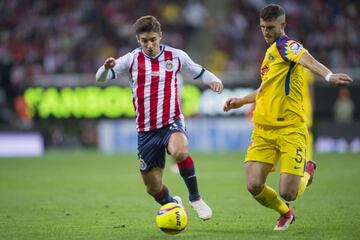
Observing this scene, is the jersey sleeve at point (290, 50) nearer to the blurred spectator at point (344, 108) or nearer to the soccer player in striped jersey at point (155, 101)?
the soccer player in striped jersey at point (155, 101)

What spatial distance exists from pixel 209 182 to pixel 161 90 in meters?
6.46

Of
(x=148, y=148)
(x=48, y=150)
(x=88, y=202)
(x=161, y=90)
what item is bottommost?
(x=48, y=150)

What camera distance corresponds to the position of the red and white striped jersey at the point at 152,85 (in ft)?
26.0

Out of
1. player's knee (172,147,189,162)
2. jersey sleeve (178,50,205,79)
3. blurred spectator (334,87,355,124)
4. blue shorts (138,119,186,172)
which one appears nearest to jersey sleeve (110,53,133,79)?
jersey sleeve (178,50,205,79)

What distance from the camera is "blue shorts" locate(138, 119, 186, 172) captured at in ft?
25.9

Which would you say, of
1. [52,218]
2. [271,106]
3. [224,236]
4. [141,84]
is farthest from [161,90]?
[52,218]

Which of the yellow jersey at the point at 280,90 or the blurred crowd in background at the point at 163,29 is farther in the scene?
the blurred crowd in background at the point at 163,29

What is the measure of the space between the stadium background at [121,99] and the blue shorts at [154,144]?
298 cm

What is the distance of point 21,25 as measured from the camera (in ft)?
92.8

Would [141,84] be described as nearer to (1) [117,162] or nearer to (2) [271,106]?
(2) [271,106]

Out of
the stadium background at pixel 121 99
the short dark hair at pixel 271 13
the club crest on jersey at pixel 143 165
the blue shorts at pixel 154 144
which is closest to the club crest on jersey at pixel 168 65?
the blue shorts at pixel 154 144

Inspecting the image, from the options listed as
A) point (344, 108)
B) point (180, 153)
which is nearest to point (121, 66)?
point (180, 153)

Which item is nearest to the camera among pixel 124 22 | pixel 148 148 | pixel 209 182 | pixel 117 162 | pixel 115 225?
pixel 148 148

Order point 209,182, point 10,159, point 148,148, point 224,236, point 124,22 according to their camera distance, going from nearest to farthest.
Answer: point 224,236
point 148,148
point 209,182
point 10,159
point 124,22
